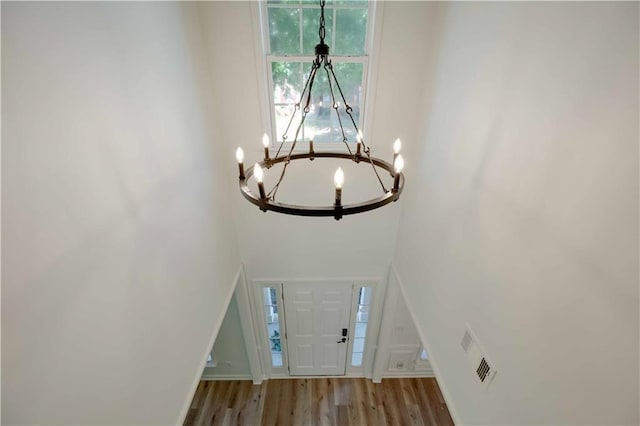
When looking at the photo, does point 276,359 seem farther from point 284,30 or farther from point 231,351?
point 284,30

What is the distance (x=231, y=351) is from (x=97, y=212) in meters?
3.62

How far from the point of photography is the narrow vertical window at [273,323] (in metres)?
3.88

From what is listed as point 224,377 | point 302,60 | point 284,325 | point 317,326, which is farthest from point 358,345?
point 302,60

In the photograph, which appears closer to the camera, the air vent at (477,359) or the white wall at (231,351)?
the air vent at (477,359)

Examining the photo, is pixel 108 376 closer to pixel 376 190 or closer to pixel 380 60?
pixel 376 190

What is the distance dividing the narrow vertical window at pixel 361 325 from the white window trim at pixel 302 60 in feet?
7.18

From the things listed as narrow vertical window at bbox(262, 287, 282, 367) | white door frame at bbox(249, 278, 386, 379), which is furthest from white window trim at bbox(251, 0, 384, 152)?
narrow vertical window at bbox(262, 287, 282, 367)

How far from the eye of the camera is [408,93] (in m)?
2.52

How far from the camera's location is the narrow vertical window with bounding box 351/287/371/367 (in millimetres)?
3975

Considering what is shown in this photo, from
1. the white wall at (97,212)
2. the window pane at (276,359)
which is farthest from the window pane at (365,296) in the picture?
the white wall at (97,212)

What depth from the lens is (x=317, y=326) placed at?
4.14 m

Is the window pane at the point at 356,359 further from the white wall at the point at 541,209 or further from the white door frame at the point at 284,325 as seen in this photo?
the white wall at the point at 541,209

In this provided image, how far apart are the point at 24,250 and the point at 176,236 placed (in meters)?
0.96

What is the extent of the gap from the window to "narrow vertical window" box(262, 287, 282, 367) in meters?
2.18
